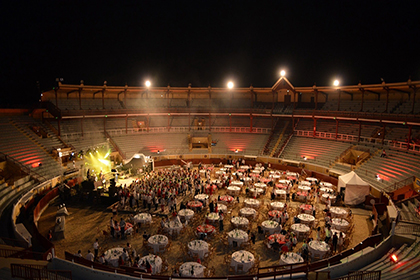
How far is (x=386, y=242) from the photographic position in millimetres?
13828

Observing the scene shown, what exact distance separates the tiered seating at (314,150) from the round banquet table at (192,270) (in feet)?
77.1

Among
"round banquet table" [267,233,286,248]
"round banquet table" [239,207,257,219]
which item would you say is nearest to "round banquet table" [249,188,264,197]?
"round banquet table" [239,207,257,219]

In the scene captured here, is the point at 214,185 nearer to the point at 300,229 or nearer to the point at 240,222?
the point at 240,222

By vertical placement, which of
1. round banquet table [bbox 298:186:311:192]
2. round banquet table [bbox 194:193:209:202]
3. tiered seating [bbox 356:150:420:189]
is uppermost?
tiered seating [bbox 356:150:420:189]

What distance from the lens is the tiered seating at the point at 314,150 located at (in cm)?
3228

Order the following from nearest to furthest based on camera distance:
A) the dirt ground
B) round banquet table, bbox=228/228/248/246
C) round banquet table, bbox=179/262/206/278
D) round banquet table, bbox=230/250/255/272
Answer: round banquet table, bbox=179/262/206/278 → round banquet table, bbox=230/250/255/272 → the dirt ground → round banquet table, bbox=228/228/248/246

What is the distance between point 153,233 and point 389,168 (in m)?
23.0

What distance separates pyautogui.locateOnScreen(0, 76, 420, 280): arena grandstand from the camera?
43.2ft

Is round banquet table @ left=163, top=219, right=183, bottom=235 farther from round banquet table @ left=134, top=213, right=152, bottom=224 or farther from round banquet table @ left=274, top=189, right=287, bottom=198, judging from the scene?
round banquet table @ left=274, top=189, right=287, bottom=198

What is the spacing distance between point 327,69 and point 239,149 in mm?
20495

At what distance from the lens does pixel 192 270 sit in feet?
39.7

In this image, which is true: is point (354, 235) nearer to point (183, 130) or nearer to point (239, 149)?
point (239, 149)

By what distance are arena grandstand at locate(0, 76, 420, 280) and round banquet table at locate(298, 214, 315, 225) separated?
0.33 feet

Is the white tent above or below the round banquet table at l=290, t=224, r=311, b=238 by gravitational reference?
above
